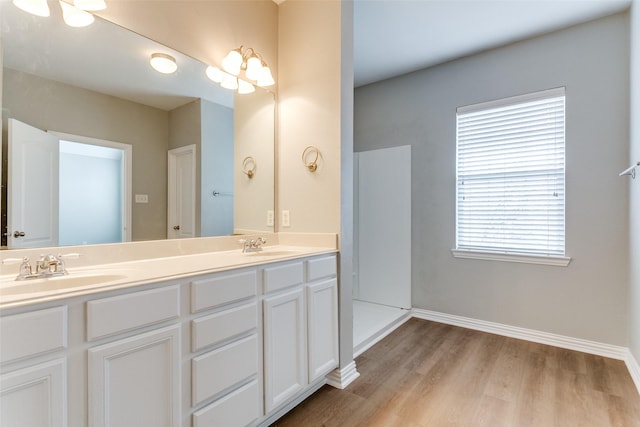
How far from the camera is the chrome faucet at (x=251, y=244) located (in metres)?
1.93

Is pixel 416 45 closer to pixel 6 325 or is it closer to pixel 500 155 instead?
pixel 500 155

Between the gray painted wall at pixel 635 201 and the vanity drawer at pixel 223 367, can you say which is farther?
the gray painted wall at pixel 635 201

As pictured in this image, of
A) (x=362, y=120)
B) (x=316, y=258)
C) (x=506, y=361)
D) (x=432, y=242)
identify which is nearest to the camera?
(x=316, y=258)

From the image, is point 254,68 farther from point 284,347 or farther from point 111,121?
point 284,347

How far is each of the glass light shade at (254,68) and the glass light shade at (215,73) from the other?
165mm

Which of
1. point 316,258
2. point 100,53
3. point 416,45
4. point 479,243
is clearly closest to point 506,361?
point 479,243

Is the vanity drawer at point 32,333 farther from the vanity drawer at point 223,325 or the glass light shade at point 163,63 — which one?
the glass light shade at point 163,63

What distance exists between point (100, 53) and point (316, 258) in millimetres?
1495

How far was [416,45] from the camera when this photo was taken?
2.80m

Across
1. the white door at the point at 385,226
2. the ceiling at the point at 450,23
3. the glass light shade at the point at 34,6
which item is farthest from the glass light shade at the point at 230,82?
the white door at the point at 385,226

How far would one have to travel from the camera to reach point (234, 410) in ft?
4.39

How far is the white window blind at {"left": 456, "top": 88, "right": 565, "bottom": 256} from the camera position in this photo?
2590mm

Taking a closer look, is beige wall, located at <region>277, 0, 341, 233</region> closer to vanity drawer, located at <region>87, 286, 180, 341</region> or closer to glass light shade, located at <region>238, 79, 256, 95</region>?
glass light shade, located at <region>238, 79, 256, 95</region>

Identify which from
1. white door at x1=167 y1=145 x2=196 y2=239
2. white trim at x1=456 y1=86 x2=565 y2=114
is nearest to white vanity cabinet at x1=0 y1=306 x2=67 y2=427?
white door at x1=167 y1=145 x2=196 y2=239
